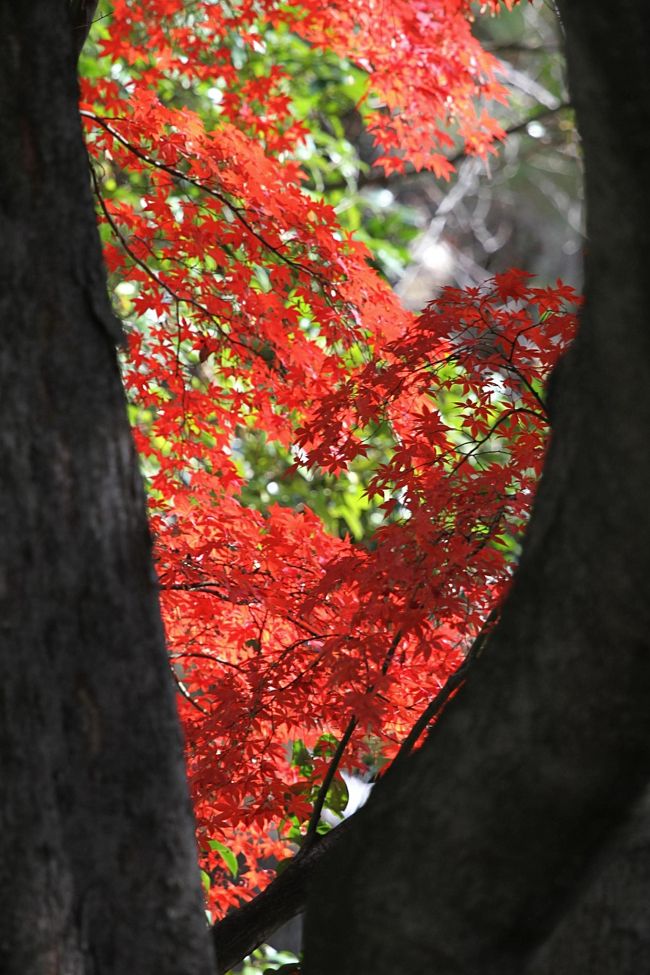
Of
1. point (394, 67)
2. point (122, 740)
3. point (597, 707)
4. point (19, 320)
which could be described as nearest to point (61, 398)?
point (19, 320)

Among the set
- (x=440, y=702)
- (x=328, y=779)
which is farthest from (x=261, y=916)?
(x=440, y=702)

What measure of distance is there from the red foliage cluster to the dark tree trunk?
0.87 metres

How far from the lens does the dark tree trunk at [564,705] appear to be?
4.47ft

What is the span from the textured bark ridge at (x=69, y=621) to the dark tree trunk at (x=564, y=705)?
341 millimetres

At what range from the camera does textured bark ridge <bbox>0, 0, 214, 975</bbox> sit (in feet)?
5.06

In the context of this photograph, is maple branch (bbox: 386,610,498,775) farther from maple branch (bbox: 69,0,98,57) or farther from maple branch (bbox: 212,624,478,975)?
maple branch (bbox: 69,0,98,57)

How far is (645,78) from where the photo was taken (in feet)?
4.36

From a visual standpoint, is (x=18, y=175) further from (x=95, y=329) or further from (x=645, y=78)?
(x=645, y=78)

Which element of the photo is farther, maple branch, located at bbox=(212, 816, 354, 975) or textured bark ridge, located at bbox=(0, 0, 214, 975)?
maple branch, located at bbox=(212, 816, 354, 975)

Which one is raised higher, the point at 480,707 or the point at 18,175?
the point at 18,175

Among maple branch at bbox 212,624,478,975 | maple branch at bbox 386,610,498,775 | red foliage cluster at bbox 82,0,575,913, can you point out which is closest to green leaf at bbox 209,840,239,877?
red foliage cluster at bbox 82,0,575,913

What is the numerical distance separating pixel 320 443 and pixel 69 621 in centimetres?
193

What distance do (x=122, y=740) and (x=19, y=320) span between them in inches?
26.5

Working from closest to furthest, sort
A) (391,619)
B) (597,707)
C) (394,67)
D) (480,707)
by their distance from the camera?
(597,707) < (480,707) < (391,619) < (394,67)
